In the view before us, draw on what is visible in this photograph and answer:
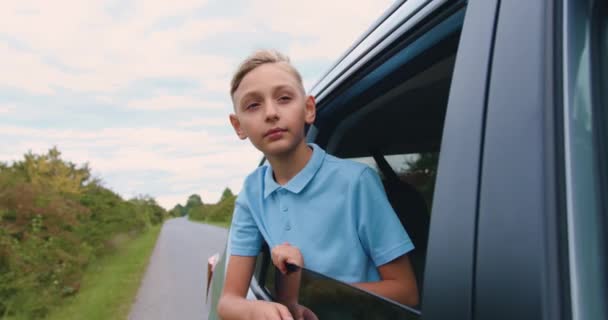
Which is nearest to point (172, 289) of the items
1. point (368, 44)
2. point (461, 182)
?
point (368, 44)

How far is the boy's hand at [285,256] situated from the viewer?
142 cm

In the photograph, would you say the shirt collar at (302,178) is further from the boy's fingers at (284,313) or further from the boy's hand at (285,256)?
the boy's fingers at (284,313)

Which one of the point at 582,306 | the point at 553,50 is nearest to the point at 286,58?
the point at 553,50

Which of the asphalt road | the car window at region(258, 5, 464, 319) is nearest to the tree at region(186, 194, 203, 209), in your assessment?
the asphalt road

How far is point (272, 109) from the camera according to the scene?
5.33 ft

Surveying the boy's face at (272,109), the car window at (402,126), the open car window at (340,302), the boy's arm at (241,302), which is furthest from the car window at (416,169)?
the open car window at (340,302)

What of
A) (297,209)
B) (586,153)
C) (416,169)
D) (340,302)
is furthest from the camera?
(416,169)

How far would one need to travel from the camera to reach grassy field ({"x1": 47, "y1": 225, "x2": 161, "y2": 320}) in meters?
8.60

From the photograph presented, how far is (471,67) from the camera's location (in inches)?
40.3

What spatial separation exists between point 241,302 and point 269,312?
22 cm

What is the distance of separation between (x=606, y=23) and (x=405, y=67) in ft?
2.85

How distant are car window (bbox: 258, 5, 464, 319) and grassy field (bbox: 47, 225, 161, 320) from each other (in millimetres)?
7020

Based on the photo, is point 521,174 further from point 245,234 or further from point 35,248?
point 35,248

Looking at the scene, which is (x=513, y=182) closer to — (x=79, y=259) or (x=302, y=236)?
(x=302, y=236)
